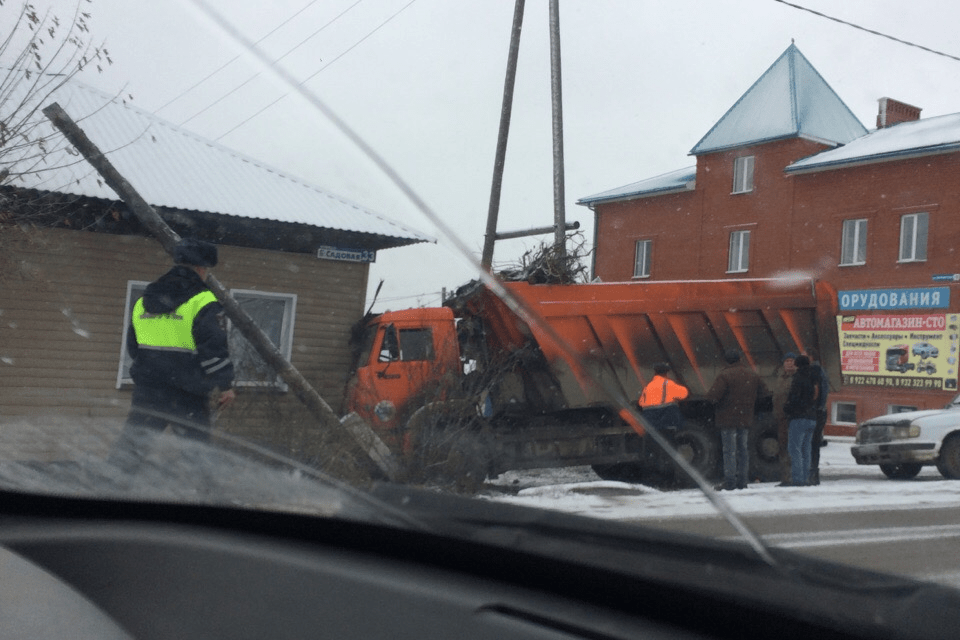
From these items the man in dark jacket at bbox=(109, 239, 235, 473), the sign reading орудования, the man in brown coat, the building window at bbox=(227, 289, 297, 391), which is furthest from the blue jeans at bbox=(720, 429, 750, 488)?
the man in dark jacket at bbox=(109, 239, 235, 473)

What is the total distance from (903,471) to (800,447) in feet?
2.12

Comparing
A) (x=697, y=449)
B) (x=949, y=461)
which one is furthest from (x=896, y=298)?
(x=697, y=449)

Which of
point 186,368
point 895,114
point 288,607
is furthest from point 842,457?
point 186,368

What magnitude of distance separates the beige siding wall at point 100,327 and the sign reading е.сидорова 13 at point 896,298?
0.85 m

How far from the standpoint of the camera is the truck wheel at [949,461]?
71.9 inches

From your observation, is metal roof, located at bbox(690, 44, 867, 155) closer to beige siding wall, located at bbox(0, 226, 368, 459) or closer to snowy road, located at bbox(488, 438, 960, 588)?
snowy road, located at bbox(488, 438, 960, 588)

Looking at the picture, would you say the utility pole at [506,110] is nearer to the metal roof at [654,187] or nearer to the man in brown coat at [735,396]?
the metal roof at [654,187]

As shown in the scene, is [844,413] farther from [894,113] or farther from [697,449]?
[894,113]

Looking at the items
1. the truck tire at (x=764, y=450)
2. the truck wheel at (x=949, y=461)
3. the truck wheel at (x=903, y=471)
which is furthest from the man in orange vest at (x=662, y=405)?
the truck wheel at (x=949, y=461)

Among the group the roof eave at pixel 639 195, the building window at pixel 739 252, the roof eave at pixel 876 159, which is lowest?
the building window at pixel 739 252

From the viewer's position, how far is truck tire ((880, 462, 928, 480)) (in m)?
1.71

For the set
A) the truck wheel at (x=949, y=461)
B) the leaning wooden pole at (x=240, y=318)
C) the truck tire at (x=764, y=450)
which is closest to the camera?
the truck tire at (x=764, y=450)

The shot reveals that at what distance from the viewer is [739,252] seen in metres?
1.36

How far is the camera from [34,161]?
1.52 m
